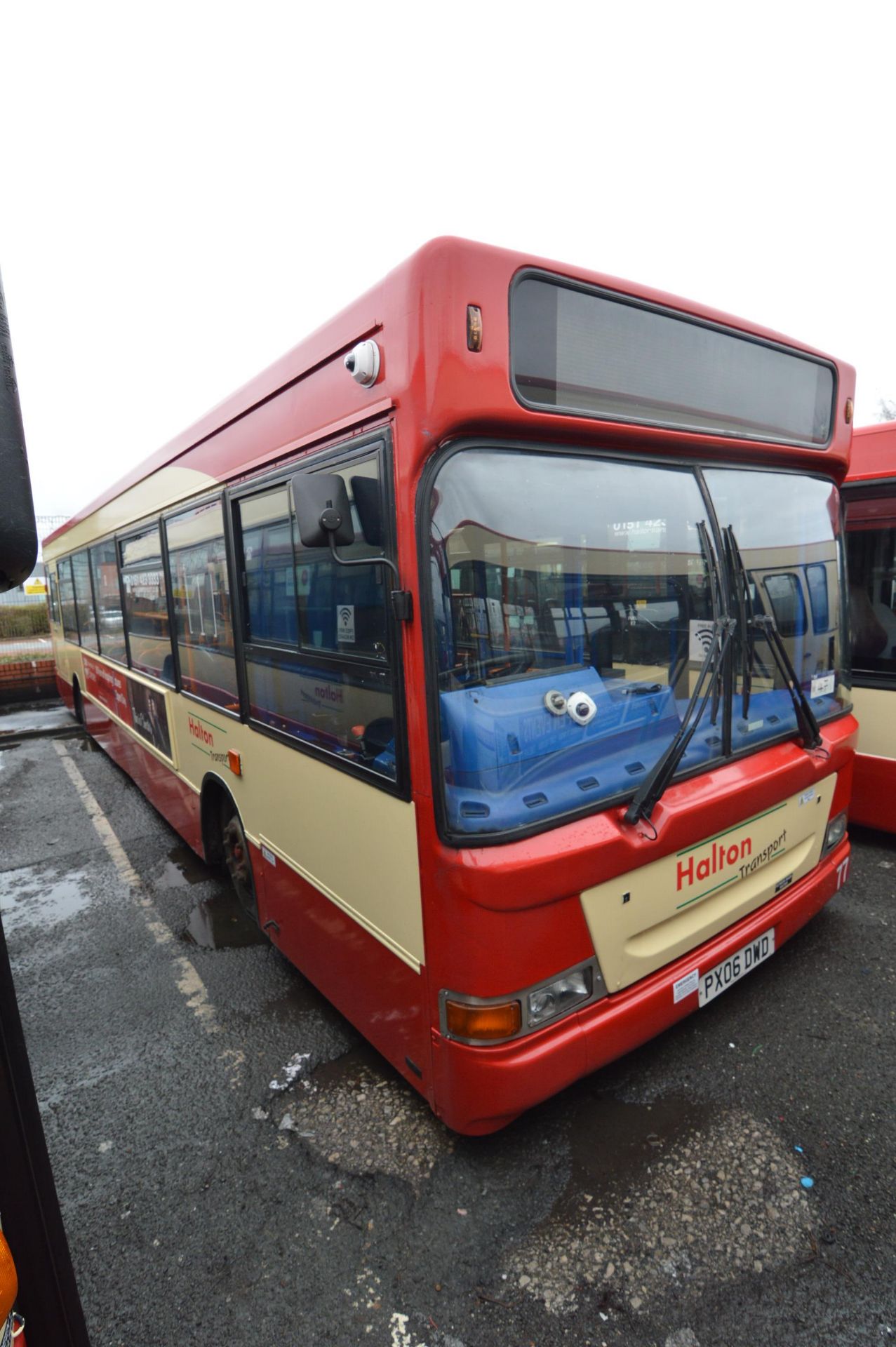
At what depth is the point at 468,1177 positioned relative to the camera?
92.4 inches

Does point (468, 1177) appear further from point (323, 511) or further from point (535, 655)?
point (323, 511)

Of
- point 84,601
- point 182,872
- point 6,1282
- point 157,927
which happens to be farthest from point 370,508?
point 84,601

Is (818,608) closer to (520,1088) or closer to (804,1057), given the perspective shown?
(804,1057)

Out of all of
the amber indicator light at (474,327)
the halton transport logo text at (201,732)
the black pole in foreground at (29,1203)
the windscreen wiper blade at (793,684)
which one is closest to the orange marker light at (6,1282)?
the black pole in foreground at (29,1203)

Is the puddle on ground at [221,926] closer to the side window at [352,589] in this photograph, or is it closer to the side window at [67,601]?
the side window at [352,589]

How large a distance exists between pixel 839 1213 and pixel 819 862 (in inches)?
55.6

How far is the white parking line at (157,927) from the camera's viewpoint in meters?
3.38

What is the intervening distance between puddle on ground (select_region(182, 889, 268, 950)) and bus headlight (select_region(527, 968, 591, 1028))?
2.46 m

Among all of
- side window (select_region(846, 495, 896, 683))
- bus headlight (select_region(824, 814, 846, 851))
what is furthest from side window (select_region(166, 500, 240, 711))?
side window (select_region(846, 495, 896, 683))

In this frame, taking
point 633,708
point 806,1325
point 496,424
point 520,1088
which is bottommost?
point 806,1325

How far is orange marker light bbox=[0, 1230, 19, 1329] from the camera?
108cm

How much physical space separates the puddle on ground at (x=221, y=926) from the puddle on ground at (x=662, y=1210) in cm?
235

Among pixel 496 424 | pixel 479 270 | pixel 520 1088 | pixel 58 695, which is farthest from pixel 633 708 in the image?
pixel 58 695

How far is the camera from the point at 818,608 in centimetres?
310
